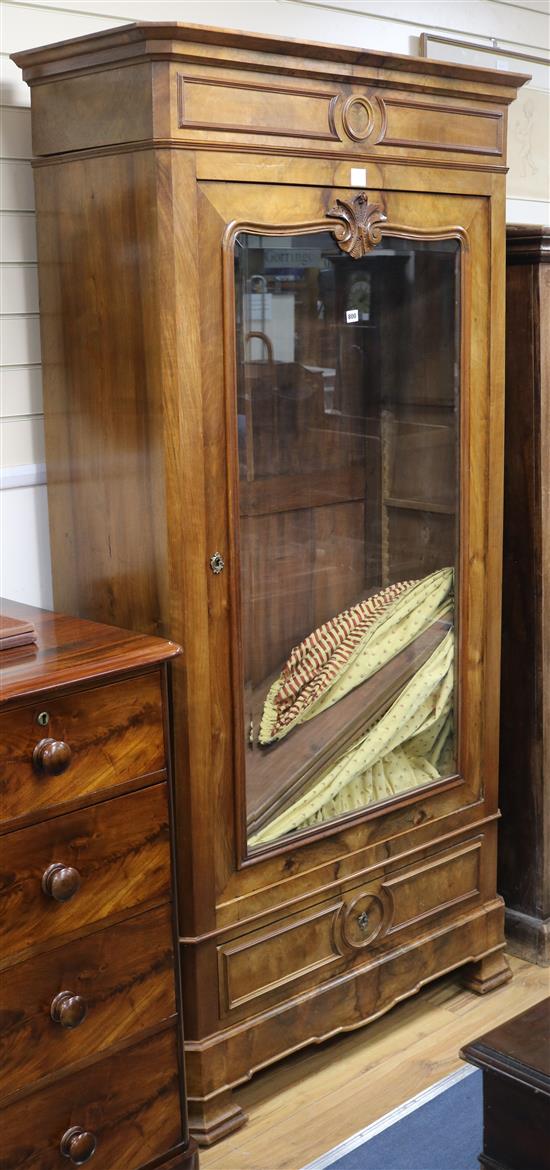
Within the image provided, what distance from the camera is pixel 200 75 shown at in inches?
71.7

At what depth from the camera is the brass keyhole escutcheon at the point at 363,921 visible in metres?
2.33

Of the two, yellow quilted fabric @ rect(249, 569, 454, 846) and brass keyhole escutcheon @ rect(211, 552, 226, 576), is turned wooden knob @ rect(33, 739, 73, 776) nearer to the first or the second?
brass keyhole escutcheon @ rect(211, 552, 226, 576)

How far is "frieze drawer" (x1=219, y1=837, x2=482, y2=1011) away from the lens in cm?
214

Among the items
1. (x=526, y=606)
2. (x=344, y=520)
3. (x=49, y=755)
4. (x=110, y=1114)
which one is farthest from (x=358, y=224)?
(x=110, y=1114)

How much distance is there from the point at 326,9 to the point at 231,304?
1105mm

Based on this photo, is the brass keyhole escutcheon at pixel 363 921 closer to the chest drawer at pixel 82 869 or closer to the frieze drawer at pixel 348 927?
the frieze drawer at pixel 348 927

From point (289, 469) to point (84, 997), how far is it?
3.13ft

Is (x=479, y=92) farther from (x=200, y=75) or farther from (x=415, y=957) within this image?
(x=415, y=957)

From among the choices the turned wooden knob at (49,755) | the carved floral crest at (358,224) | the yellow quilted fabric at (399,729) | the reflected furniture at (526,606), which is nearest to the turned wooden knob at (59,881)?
the turned wooden knob at (49,755)

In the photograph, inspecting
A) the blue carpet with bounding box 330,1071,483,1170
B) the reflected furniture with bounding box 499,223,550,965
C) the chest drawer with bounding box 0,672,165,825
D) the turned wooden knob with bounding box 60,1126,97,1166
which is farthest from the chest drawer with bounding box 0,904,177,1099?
the reflected furniture with bounding box 499,223,550,965

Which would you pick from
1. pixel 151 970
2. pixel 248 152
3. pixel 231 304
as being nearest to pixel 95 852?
pixel 151 970

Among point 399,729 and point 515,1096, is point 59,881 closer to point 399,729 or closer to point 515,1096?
point 515,1096

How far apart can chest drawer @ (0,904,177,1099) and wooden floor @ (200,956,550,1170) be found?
41cm

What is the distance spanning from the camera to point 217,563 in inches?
78.0
